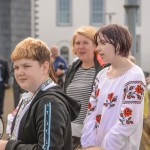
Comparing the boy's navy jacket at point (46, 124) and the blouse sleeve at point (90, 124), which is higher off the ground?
the boy's navy jacket at point (46, 124)

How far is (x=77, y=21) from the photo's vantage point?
30188mm

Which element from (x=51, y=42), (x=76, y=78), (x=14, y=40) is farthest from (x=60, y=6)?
(x=76, y=78)

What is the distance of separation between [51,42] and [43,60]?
2711cm

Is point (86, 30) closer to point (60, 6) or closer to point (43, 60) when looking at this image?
point (43, 60)

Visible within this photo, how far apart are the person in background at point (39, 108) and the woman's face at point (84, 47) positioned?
4.77 feet

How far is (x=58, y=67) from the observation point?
873cm

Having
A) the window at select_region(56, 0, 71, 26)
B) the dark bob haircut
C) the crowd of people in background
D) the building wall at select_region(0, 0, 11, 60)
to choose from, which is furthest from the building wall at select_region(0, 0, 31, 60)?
the dark bob haircut

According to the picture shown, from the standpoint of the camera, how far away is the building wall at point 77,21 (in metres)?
29.3

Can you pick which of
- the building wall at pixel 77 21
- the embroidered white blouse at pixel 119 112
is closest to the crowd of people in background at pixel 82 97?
the embroidered white blouse at pixel 119 112

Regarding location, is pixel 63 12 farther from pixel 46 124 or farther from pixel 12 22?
pixel 46 124

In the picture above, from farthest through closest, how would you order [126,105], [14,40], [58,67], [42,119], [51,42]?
1. [51,42]
2. [14,40]
3. [58,67]
4. [126,105]
5. [42,119]

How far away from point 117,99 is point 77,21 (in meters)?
27.6

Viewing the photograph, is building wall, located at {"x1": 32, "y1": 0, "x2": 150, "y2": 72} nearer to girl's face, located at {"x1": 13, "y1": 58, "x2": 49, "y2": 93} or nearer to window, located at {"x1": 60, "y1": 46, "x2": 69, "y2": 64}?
window, located at {"x1": 60, "y1": 46, "x2": 69, "y2": 64}

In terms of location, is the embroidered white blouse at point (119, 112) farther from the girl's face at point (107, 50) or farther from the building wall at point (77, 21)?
the building wall at point (77, 21)
